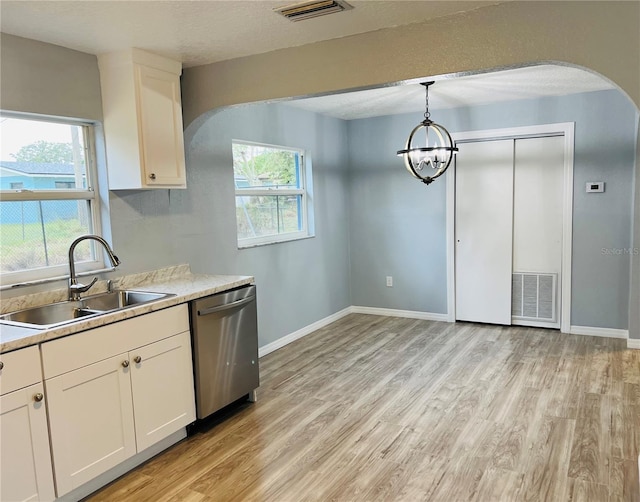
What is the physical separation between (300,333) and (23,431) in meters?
3.19

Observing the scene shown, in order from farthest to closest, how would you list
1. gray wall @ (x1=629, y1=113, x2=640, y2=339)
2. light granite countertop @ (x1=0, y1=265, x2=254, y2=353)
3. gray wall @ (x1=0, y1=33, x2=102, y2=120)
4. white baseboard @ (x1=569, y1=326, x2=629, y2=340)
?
white baseboard @ (x1=569, y1=326, x2=629, y2=340), gray wall @ (x1=629, y1=113, x2=640, y2=339), gray wall @ (x1=0, y1=33, x2=102, y2=120), light granite countertop @ (x1=0, y1=265, x2=254, y2=353)

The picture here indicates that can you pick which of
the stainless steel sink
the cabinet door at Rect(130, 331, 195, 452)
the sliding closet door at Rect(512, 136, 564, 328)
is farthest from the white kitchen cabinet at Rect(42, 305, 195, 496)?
the sliding closet door at Rect(512, 136, 564, 328)

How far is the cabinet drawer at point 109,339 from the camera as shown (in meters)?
2.26

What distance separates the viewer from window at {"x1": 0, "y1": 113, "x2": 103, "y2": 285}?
2711 mm

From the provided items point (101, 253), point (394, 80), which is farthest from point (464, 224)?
point (101, 253)

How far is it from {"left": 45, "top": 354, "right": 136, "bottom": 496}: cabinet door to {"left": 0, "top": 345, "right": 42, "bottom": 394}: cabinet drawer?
8cm

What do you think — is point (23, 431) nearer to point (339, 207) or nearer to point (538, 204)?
point (339, 207)

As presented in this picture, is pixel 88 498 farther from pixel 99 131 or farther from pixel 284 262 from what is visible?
pixel 284 262

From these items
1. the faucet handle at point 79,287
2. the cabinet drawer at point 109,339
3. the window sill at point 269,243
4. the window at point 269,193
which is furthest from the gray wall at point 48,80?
the window sill at point 269,243

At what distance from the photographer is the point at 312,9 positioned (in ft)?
7.88

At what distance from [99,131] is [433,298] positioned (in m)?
3.88

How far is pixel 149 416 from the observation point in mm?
2744

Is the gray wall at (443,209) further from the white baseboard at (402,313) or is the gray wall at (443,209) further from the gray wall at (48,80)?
the gray wall at (48,80)

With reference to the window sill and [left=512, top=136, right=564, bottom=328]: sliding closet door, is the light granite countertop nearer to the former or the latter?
the window sill
